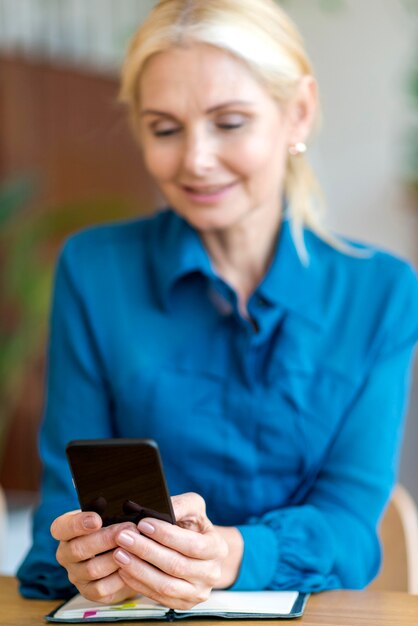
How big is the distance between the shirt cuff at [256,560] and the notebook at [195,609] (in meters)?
0.02

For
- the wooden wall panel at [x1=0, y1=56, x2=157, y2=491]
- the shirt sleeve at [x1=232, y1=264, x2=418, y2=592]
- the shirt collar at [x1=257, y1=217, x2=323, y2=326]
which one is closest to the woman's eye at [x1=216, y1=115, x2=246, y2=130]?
the shirt collar at [x1=257, y1=217, x2=323, y2=326]

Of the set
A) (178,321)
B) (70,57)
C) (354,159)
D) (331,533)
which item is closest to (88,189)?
(70,57)

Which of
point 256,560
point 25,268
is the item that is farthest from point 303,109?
point 25,268

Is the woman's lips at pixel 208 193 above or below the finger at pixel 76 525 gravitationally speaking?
above

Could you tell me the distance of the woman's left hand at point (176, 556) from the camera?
114cm

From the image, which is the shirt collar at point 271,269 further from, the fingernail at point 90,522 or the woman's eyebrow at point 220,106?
the fingernail at point 90,522

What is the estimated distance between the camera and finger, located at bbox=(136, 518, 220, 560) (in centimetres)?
114

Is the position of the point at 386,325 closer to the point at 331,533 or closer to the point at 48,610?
the point at 331,533

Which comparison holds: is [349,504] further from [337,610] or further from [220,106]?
[220,106]

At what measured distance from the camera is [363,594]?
1278 mm

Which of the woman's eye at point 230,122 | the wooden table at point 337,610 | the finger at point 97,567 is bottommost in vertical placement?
the wooden table at point 337,610

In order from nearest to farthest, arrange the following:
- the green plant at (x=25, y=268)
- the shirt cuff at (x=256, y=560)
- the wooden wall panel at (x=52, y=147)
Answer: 1. the shirt cuff at (x=256, y=560)
2. the green plant at (x=25, y=268)
3. the wooden wall panel at (x=52, y=147)

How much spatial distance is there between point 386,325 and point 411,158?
283 cm

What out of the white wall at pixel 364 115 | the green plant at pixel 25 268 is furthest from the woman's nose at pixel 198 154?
the white wall at pixel 364 115
